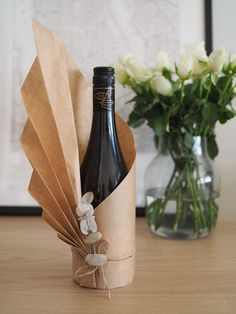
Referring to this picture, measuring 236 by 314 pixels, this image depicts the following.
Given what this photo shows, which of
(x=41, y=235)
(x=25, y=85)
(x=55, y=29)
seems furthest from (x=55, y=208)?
(x=55, y=29)

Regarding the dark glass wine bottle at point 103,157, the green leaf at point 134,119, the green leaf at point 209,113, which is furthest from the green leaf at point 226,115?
the dark glass wine bottle at point 103,157

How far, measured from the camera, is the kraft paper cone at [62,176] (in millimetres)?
386

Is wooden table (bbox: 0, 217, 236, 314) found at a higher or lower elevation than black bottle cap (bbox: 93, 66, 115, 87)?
lower

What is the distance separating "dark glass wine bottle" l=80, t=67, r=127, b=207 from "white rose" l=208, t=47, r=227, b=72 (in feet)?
A: 0.78

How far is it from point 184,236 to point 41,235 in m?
0.29

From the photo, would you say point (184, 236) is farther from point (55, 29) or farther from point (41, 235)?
point (55, 29)

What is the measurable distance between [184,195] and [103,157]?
0.26 meters

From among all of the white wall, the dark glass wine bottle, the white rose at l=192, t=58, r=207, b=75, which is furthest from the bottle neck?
the white wall

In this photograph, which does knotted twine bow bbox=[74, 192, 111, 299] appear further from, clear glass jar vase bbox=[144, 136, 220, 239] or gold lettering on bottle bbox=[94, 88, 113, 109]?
clear glass jar vase bbox=[144, 136, 220, 239]

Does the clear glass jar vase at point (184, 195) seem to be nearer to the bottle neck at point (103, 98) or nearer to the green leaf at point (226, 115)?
the green leaf at point (226, 115)

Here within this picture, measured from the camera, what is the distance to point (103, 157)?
43 centimetres

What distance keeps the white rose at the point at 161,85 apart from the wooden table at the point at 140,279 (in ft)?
0.93

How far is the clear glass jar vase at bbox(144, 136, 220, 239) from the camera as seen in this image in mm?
621

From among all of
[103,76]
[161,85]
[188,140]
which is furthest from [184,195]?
[103,76]
